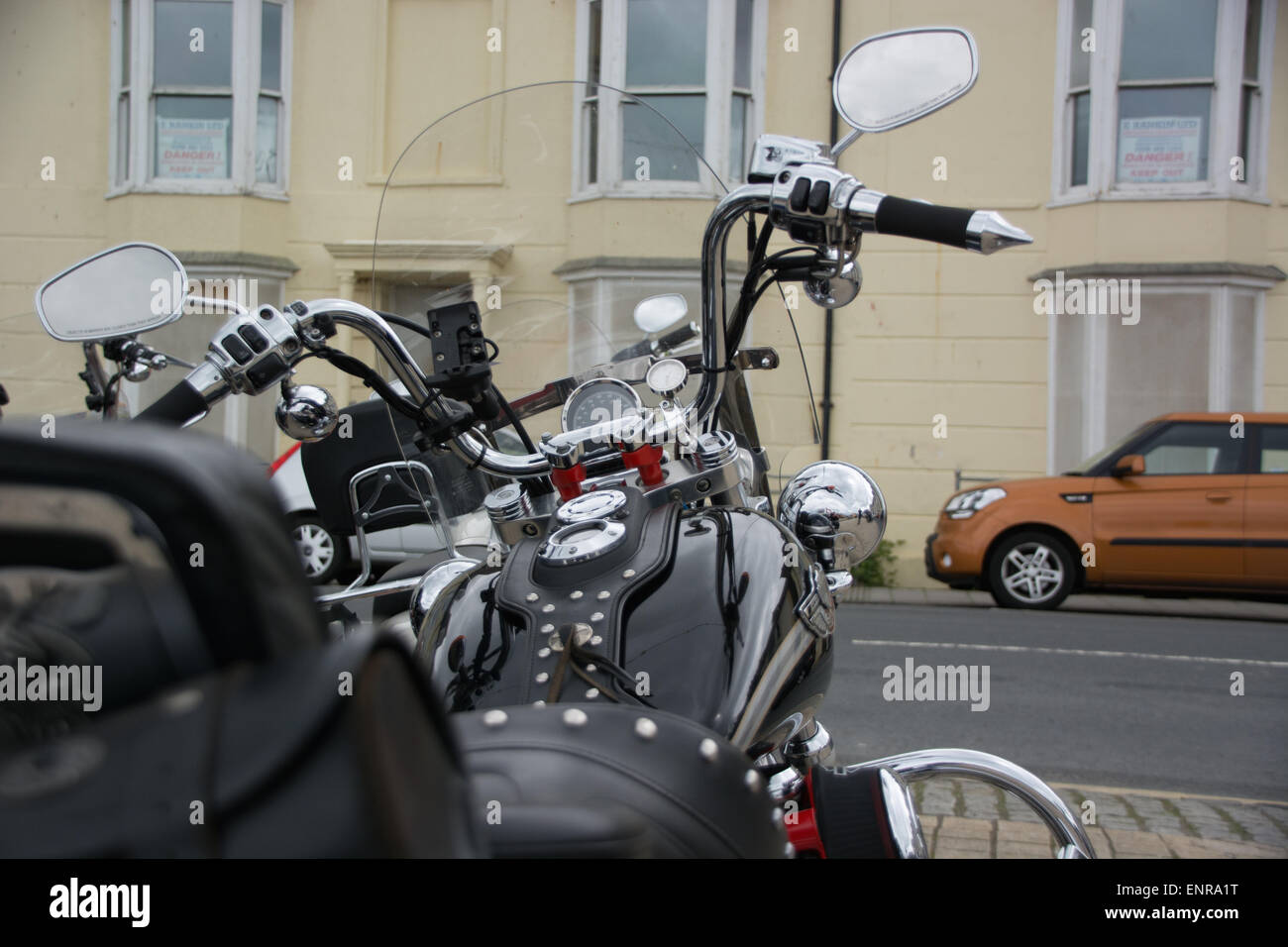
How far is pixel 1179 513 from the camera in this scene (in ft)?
30.6

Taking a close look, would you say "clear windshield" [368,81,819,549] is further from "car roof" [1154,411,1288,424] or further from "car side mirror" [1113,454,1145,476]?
"car roof" [1154,411,1288,424]

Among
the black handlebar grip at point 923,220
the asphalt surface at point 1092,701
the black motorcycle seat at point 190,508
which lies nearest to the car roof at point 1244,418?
the asphalt surface at point 1092,701

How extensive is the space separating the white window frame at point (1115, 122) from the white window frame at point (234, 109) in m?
7.87

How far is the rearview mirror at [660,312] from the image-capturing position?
1949 millimetres

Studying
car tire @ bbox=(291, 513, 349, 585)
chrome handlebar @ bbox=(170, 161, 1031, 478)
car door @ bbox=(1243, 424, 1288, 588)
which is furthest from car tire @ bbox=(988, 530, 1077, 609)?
chrome handlebar @ bbox=(170, 161, 1031, 478)

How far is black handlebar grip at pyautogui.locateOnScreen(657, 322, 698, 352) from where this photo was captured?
196cm

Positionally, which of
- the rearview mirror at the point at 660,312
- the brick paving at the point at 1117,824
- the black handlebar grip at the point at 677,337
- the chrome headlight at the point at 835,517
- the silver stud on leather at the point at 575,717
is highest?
the rearview mirror at the point at 660,312

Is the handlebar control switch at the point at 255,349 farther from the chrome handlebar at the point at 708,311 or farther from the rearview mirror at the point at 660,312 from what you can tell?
the rearview mirror at the point at 660,312

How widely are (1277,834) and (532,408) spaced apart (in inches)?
112

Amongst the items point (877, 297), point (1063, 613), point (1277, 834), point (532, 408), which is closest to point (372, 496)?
point (532, 408)

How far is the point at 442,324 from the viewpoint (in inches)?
70.4

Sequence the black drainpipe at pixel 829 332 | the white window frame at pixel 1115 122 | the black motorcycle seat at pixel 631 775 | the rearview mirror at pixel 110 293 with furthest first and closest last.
A: the black drainpipe at pixel 829 332, the white window frame at pixel 1115 122, the rearview mirror at pixel 110 293, the black motorcycle seat at pixel 631 775

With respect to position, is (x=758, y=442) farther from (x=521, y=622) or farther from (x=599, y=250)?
(x=521, y=622)

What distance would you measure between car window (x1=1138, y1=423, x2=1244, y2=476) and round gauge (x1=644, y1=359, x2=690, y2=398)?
8.69m
